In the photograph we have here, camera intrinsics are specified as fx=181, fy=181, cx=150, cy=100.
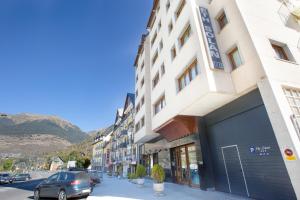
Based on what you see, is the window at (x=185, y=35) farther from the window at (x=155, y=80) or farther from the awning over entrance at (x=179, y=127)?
the awning over entrance at (x=179, y=127)

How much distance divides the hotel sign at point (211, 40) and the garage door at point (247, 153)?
2.41m

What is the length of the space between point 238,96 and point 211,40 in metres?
3.62

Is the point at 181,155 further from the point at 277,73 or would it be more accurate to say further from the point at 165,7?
the point at 165,7

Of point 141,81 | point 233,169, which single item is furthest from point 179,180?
point 141,81

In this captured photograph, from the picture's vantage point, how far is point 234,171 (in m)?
10.4

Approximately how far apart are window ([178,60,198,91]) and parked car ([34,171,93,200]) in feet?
30.1

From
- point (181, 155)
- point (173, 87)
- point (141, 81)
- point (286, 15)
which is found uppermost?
point (141, 81)

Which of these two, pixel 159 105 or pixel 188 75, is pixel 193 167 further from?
pixel 188 75

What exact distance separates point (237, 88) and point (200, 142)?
4749 millimetres

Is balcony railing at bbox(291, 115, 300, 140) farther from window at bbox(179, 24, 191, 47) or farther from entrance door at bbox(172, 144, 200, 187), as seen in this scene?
window at bbox(179, 24, 191, 47)

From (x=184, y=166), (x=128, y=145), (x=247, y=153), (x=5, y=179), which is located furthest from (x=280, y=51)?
(x=5, y=179)

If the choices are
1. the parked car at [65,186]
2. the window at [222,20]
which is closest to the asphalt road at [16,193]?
the parked car at [65,186]

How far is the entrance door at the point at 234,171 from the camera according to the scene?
9.77m

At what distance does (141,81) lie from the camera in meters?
25.8
